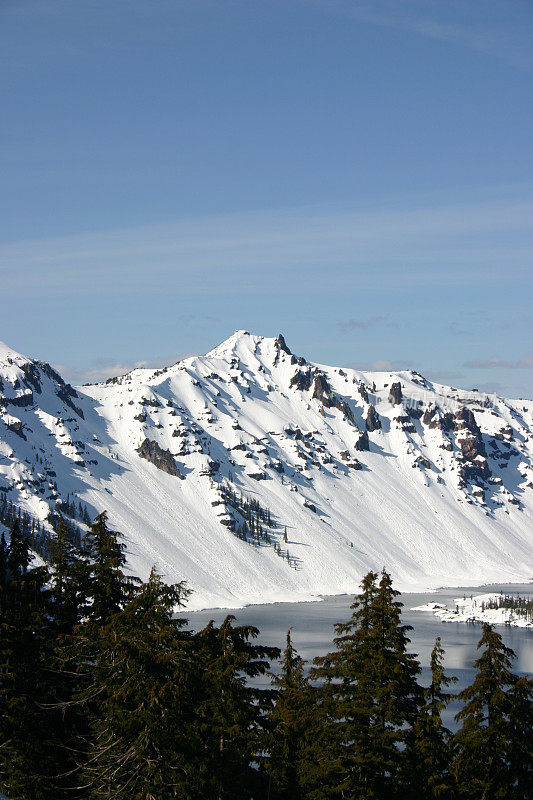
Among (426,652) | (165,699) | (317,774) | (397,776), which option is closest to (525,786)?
(397,776)

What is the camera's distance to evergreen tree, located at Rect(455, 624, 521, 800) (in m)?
32.3

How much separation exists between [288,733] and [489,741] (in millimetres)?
9203

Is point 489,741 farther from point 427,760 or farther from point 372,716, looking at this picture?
point 372,716

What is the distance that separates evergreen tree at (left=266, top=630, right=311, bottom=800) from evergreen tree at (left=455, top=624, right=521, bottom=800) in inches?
267

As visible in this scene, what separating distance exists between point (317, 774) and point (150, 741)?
7541 mm

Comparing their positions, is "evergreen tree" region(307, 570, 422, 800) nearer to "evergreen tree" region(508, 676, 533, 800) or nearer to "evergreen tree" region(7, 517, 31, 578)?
"evergreen tree" region(508, 676, 533, 800)

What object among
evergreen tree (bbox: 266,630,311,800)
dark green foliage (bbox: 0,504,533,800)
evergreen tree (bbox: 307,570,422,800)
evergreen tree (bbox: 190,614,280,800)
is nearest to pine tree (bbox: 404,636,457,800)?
dark green foliage (bbox: 0,504,533,800)

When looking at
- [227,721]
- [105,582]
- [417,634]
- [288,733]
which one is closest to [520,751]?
[288,733]

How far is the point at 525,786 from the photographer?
3225 cm

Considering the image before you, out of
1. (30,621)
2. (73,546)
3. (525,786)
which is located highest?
(73,546)

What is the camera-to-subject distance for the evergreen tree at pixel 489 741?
106 feet

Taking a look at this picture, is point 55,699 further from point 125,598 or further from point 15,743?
point 125,598

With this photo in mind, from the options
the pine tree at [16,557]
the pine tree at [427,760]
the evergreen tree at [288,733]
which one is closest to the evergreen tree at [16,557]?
the pine tree at [16,557]

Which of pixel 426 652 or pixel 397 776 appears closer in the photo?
pixel 397 776
